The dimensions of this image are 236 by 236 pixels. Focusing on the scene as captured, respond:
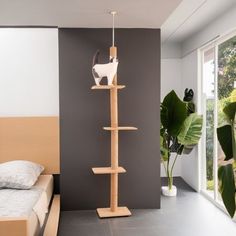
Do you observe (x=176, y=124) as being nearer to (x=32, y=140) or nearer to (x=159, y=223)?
(x=159, y=223)

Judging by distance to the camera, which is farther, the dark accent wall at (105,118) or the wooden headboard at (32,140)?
the wooden headboard at (32,140)

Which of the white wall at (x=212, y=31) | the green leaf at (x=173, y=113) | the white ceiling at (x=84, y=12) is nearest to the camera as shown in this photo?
the white ceiling at (x=84, y=12)

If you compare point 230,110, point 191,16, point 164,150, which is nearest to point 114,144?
point 164,150

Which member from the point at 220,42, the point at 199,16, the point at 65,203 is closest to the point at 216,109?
the point at 220,42

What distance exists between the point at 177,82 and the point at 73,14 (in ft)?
10.4

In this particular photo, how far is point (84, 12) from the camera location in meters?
3.38

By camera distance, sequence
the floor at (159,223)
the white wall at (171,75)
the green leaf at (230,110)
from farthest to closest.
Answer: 1. the white wall at (171,75)
2. the floor at (159,223)
3. the green leaf at (230,110)

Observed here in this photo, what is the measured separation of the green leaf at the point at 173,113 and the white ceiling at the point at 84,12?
115cm

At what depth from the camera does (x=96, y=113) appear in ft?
13.6

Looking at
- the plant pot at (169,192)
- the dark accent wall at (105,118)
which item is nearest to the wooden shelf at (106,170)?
the dark accent wall at (105,118)

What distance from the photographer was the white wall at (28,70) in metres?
4.43

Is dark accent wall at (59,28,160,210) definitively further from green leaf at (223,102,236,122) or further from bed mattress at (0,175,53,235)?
green leaf at (223,102,236,122)

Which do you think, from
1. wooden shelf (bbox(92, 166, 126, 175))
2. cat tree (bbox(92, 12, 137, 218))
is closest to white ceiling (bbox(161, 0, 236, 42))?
cat tree (bbox(92, 12, 137, 218))

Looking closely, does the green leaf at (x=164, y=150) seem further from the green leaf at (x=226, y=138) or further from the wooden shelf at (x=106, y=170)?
the green leaf at (x=226, y=138)
